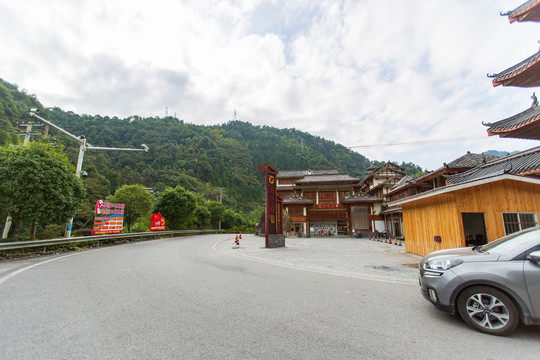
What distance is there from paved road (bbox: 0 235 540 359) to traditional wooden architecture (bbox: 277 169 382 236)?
2651 cm

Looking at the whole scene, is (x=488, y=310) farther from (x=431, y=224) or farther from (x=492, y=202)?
(x=431, y=224)

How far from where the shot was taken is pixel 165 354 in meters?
2.47

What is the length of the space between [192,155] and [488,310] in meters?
87.8

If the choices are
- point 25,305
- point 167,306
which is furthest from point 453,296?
point 25,305

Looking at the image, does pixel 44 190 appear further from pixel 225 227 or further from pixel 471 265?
pixel 225 227

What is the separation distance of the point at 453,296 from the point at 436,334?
2.20 ft

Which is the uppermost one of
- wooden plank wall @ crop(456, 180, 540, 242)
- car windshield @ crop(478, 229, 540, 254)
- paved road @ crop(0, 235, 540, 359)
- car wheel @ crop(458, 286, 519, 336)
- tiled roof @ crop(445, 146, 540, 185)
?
tiled roof @ crop(445, 146, 540, 185)

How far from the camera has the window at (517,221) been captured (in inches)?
318

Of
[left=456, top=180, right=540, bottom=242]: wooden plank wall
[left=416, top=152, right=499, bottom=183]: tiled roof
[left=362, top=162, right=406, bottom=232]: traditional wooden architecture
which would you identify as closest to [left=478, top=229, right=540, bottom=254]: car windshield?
[left=456, top=180, right=540, bottom=242]: wooden plank wall

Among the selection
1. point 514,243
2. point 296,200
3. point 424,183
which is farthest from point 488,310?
point 296,200

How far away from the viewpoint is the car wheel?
3043 millimetres

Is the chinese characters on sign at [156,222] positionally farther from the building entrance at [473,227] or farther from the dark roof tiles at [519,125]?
the dark roof tiles at [519,125]

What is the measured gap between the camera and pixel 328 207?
1321 inches

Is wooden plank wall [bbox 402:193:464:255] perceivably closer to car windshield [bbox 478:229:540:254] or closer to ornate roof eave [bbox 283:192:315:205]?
car windshield [bbox 478:229:540:254]
